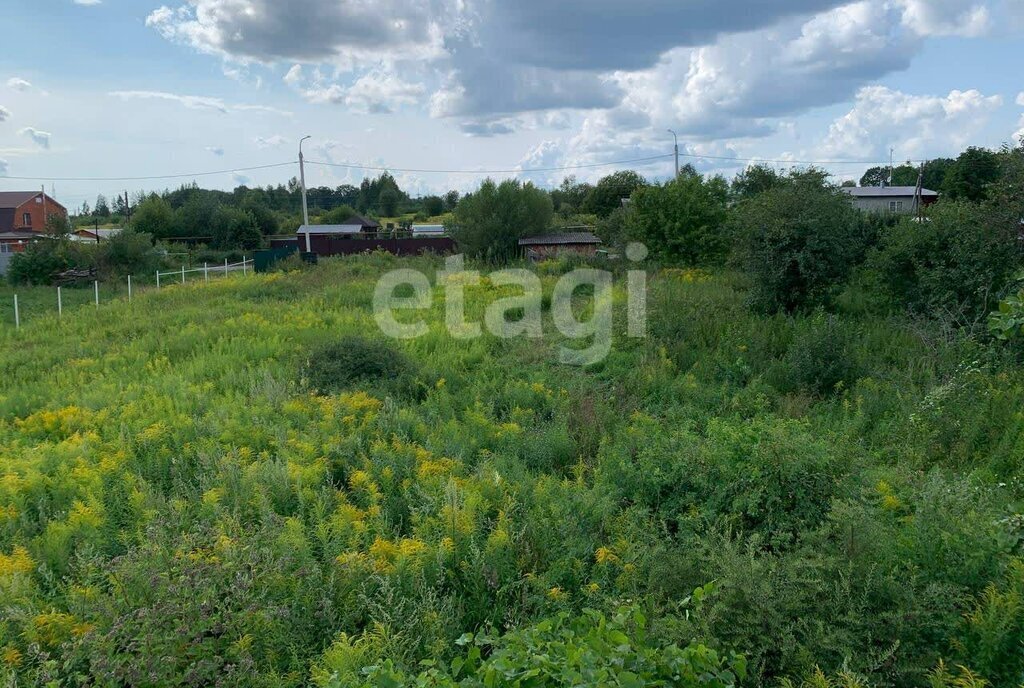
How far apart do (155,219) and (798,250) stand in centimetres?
5048

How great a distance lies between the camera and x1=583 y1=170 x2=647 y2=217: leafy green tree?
186ft

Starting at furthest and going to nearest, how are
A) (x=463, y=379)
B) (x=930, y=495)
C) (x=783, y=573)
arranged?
1. (x=463, y=379)
2. (x=930, y=495)
3. (x=783, y=573)

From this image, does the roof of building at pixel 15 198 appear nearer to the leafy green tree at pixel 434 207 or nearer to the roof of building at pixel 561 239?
the leafy green tree at pixel 434 207

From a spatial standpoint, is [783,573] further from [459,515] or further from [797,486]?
[459,515]

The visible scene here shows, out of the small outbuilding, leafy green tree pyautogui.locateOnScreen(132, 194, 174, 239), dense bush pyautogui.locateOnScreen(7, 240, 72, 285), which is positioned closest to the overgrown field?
the small outbuilding

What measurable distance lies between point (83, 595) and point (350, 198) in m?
92.0

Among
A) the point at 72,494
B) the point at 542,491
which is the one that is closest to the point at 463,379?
the point at 542,491

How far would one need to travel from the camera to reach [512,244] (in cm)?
2666

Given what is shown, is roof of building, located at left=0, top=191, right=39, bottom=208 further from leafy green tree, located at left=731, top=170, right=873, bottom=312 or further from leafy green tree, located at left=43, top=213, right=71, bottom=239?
leafy green tree, located at left=731, top=170, right=873, bottom=312

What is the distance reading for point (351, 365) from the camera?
28.7 feet

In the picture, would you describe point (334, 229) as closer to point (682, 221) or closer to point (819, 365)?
point (682, 221)

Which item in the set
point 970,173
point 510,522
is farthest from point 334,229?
point 510,522

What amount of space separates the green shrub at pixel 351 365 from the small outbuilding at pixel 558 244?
50.2 ft

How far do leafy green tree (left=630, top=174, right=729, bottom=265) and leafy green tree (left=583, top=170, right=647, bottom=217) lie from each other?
33802 millimetres
